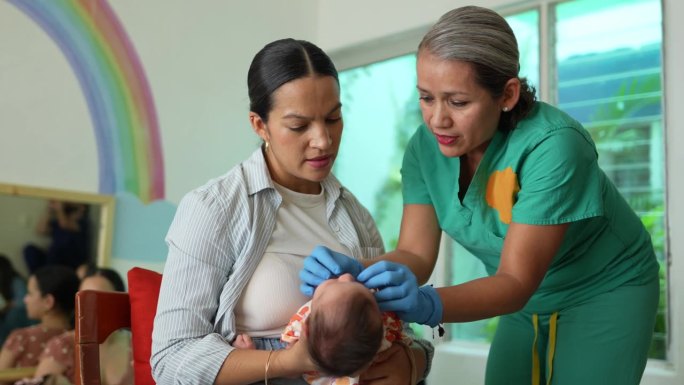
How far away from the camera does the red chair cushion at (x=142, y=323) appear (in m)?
1.45

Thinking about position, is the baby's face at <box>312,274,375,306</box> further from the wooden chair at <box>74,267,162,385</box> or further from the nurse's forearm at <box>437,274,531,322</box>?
the wooden chair at <box>74,267,162,385</box>

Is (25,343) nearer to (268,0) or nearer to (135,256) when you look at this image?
(135,256)

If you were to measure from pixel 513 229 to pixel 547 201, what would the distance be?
82 millimetres

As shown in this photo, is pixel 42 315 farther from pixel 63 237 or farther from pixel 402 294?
pixel 402 294

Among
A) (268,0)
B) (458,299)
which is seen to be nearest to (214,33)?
(268,0)

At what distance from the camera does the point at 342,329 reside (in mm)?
1173

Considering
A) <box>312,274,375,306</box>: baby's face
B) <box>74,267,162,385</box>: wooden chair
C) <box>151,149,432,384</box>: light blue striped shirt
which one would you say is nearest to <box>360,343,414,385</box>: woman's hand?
<box>312,274,375,306</box>: baby's face

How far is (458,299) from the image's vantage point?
4.33 ft

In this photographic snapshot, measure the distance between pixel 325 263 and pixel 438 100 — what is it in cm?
40

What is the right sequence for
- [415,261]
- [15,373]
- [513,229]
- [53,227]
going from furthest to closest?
[53,227] → [15,373] → [415,261] → [513,229]

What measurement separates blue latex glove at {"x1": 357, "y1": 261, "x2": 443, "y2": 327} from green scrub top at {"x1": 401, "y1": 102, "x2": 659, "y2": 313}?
253mm

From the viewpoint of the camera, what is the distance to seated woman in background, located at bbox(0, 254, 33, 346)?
101 inches

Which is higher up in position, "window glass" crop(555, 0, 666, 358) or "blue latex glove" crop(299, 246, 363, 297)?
"window glass" crop(555, 0, 666, 358)

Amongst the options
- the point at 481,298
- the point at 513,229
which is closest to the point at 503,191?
the point at 513,229
